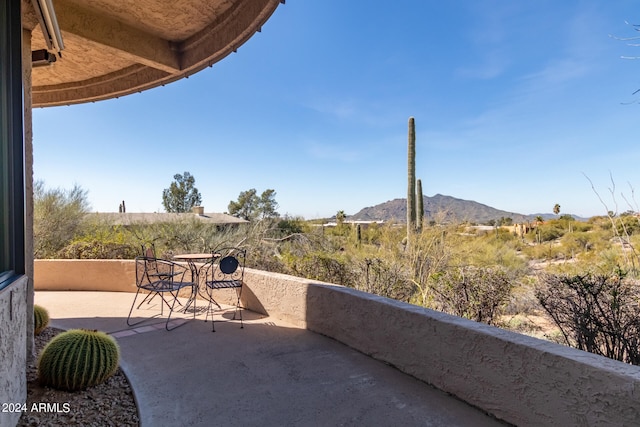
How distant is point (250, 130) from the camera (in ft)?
53.7

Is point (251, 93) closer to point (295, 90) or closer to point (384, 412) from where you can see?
point (295, 90)

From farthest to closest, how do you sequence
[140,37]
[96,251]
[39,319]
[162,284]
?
[96,251] < [162,284] < [140,37] < [39,319]

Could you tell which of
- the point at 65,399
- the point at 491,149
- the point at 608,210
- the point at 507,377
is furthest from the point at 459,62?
the point at 65,399

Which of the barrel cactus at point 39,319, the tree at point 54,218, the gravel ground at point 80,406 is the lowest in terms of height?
the gravel ground at point 80,406

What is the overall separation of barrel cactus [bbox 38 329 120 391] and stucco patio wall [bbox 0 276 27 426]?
0.77 ft

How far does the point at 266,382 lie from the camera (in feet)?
8.57

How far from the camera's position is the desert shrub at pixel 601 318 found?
244cm

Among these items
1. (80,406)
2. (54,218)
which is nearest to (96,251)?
(54,218)

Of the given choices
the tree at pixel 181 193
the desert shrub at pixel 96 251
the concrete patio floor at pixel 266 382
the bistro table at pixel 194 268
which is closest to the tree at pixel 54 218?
the desert shrub at pixel 96 251

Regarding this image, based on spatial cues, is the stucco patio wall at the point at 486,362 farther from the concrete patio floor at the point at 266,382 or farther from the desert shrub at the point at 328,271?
the desert shrub at the point at 328,271

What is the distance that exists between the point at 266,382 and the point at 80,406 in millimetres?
1226

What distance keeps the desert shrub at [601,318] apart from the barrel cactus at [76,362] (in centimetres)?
353

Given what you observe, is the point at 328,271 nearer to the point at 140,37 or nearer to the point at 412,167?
the point at 140,37

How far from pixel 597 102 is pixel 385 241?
960 centimetres
